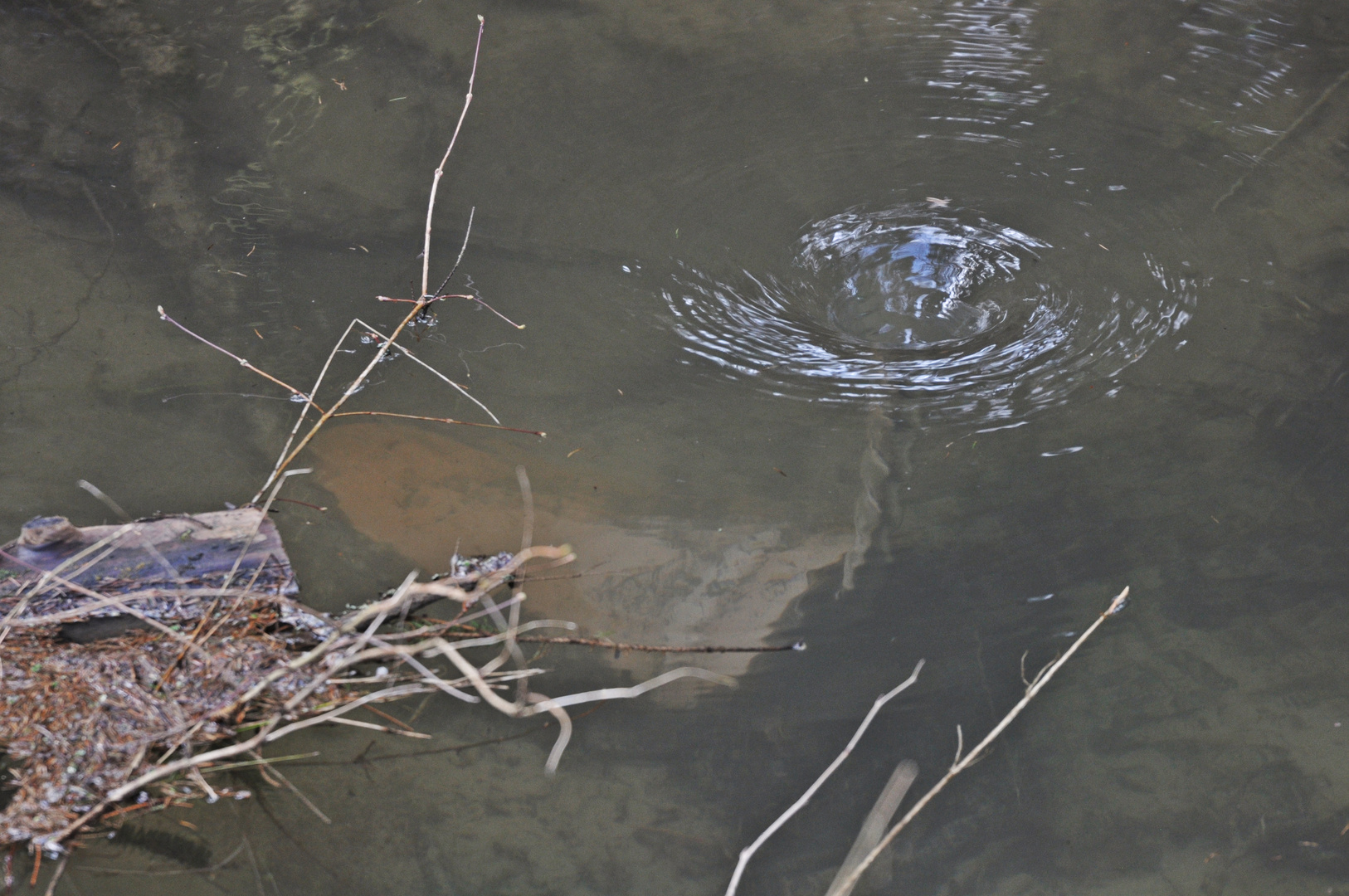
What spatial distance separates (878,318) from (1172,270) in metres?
0.80

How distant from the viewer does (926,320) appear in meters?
2.45

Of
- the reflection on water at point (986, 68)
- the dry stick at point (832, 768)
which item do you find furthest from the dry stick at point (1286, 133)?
the dry stick at point (832, 768)

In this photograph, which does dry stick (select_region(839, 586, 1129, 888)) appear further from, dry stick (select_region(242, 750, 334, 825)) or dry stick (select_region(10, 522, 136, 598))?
dry stick (select_region(10, 522, 136, 598))

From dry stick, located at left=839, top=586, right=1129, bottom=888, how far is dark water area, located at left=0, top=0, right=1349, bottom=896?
0.04 meters

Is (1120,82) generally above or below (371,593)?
above

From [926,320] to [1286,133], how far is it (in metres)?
1.41

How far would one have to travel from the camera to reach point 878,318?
8.04ft

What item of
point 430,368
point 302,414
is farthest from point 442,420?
point 302,414

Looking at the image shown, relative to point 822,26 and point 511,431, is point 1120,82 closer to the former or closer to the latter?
point 822,26

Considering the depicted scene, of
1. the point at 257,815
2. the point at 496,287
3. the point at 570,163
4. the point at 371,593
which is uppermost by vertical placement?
the point at 570,163

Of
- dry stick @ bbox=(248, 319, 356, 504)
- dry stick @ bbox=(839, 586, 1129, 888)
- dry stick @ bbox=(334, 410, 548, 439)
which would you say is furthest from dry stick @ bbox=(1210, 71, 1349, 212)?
dry stick @ bbox=(248, 319, 356, 504)

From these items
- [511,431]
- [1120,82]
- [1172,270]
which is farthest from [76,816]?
[1120,82]

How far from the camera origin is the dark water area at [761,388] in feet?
5.87

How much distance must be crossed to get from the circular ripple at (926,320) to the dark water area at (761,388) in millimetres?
11
